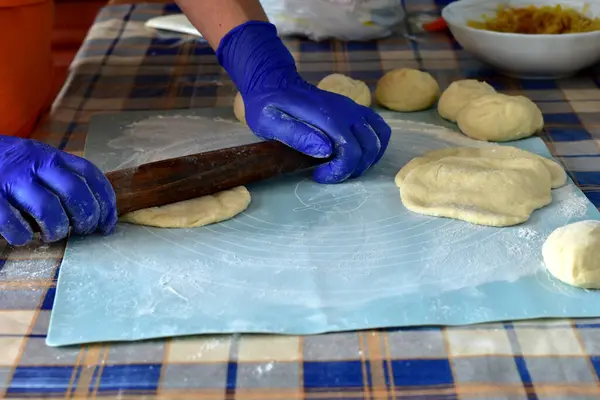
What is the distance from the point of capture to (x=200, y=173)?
1.42 meters

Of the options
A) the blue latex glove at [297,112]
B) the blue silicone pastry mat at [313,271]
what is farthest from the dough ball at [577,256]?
the blue latex glove at [297,112]

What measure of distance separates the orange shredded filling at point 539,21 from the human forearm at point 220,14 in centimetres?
71

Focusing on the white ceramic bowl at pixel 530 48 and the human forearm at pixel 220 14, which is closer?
the human forearm at pixel 220 14

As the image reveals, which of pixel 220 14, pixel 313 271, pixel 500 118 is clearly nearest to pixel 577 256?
pixel 313 271

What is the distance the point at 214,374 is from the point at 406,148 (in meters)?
0.86

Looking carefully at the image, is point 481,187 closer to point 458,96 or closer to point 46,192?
point 458,96

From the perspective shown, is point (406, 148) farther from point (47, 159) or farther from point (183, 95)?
point (47, 159)

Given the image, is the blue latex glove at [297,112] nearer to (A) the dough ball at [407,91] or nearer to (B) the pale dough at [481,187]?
(B) the pale dough at [481,187]

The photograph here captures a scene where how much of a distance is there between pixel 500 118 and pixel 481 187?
0.32 meters

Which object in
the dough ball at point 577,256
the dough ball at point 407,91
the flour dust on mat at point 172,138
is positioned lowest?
the flour dust on mat at point 172,138

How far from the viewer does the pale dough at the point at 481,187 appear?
1372 mm

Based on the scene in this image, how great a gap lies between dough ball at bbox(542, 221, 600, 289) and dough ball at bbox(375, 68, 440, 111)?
28.8 inches

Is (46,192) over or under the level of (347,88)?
over

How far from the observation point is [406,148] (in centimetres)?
169
